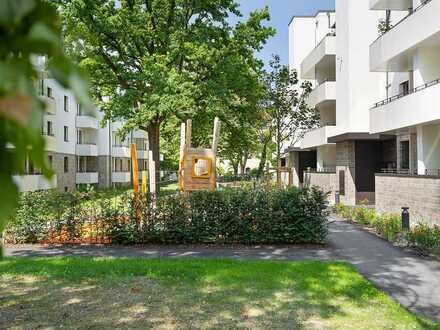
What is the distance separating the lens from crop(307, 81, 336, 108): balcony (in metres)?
26.0

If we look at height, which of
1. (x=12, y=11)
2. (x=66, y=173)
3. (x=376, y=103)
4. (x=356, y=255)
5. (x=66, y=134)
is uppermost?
(x=66, y=134)

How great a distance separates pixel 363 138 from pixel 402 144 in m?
2.79

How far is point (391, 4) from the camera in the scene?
18.4m

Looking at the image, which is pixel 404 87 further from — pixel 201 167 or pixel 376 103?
pixel 201 167

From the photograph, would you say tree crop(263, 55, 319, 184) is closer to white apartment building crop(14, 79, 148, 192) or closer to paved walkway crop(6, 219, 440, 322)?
white apartment building crop(14, 79, 148, 192)

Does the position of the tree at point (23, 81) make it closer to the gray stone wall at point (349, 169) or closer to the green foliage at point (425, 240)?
the green foliage at point (425, 240)

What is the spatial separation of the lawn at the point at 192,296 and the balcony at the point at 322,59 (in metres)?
19.9

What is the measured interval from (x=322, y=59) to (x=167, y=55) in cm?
1173

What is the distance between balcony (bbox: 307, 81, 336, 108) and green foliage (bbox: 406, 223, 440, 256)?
1597cm

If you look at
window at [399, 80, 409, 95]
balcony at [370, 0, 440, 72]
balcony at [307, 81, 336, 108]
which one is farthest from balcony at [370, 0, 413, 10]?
balcony at [307, 81, 336, 108]

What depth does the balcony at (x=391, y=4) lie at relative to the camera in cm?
1817

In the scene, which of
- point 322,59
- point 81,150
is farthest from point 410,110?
point 81,150

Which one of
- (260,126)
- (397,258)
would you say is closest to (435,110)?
(397,258)

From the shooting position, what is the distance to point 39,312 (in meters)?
6.23
